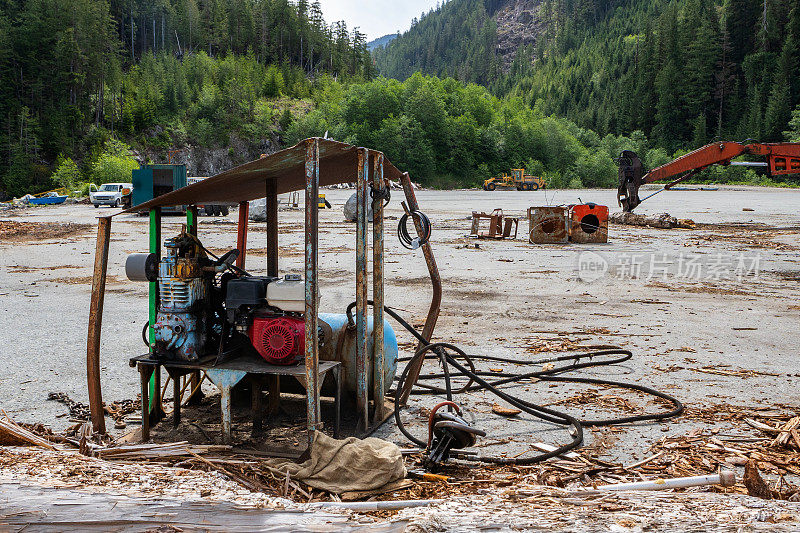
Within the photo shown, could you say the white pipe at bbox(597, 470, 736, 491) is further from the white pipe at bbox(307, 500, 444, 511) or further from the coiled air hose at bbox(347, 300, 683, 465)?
the white pipe at bbox(307, 500, 444, 511)

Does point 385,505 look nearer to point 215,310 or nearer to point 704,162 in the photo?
point 215,310

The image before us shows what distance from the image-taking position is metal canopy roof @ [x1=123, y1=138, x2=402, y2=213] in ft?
15.0

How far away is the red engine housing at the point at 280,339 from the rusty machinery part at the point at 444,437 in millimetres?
Answer: 1157

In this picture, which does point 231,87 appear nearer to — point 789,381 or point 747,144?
point 747,144

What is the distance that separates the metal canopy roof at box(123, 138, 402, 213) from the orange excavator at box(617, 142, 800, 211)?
56.0 feet

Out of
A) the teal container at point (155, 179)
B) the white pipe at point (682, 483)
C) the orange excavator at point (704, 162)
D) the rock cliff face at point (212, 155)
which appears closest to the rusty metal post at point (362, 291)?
the white pipe at point (682, 483)

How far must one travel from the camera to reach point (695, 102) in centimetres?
11525

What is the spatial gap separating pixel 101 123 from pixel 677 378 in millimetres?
91478

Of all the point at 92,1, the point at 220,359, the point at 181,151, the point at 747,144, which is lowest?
the point at 220,359

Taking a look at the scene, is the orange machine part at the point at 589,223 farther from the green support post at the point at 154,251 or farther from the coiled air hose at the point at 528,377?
the green support post at the point at 154,251

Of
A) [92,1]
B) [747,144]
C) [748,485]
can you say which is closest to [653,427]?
[748,485]

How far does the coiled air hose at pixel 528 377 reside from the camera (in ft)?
16.0

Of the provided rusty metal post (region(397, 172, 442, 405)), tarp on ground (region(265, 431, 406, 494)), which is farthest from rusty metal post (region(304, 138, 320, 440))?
rusty metal post (region(397, 172, 442, 405))

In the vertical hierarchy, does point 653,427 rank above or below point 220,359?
below
